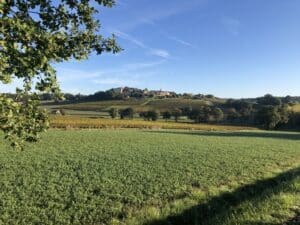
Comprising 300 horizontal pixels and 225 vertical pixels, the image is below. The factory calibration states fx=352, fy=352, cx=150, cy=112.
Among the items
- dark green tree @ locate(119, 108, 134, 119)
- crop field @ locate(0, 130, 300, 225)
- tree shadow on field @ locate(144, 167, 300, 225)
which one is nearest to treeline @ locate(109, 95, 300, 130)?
dark green tree @ locate(119, 108, 134, 119)

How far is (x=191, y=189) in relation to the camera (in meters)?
17.6

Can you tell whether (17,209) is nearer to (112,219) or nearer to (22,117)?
(112,219)

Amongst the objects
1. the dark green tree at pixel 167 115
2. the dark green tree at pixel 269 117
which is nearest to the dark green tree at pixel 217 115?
the dark green tree at pixel 269 117

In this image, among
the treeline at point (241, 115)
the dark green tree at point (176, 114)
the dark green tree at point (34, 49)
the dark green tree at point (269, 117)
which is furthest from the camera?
the dark green tree at point (176, 114)

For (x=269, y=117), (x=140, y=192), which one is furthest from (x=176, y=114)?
(x=140, y=192)

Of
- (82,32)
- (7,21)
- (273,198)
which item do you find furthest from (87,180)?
(7,21)

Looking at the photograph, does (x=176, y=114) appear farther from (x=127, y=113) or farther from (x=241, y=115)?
(x=241, y=115)

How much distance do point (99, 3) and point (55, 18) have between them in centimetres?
107

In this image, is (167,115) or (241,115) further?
(167,115)

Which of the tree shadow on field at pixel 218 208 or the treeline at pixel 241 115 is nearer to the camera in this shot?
the tree shadow on field at pixel 218 208

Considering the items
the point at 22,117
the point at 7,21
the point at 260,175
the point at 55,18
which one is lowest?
the point at 260,175

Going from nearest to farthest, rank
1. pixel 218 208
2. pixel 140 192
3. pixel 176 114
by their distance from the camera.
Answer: pixel 218 208 → pixel 140 192 → pixel 176 114

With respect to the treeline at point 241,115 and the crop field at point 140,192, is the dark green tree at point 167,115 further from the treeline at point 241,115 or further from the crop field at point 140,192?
the crop field at point 140,192

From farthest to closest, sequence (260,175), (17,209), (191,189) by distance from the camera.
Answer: (260,175), (191,189), (17,209)
